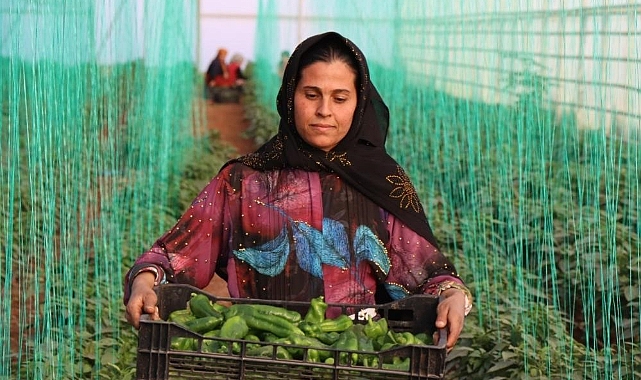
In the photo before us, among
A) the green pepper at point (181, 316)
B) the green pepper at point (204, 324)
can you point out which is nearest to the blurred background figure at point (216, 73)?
the green pepper at point (181, 316)

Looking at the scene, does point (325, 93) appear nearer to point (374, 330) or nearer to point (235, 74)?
point (374, 330)

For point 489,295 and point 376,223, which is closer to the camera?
point 376,223

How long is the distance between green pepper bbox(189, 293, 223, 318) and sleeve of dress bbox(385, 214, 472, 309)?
1.55ft

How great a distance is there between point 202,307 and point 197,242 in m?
0.28

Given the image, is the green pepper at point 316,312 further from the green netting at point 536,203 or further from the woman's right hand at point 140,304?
the green netting at point 536,203

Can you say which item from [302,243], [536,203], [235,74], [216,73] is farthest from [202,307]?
[235,74]

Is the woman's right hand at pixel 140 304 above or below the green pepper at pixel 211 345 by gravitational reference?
above

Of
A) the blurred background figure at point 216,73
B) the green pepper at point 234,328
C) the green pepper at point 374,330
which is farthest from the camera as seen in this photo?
the blurred background figure at point 216,73

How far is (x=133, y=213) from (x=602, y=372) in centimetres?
281

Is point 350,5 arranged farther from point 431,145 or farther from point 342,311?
point 342,311

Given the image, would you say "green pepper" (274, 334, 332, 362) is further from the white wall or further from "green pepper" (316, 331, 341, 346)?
the white wall

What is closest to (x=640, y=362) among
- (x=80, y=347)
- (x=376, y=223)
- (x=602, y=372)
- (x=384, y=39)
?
(x=602, y=372)

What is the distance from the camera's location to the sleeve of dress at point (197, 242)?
86.0 inches

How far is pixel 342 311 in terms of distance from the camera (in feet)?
7.09
